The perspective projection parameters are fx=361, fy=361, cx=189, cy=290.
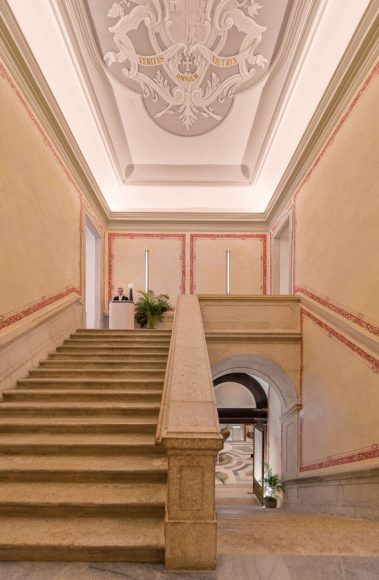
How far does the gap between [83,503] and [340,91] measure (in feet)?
19.0

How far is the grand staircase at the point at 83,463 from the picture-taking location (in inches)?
93.4

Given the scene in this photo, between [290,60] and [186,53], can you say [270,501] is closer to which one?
[290,60]

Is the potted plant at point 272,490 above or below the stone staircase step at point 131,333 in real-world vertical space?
below

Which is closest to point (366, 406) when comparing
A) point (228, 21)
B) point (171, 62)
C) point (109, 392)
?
point (109, 392)

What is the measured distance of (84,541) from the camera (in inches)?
92.7

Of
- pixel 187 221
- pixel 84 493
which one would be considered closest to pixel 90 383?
pixel 84 493

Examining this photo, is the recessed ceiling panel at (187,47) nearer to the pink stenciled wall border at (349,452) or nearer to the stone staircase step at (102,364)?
the pink stenciled wall border at (349,452)

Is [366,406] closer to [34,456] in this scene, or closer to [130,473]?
[130,473]

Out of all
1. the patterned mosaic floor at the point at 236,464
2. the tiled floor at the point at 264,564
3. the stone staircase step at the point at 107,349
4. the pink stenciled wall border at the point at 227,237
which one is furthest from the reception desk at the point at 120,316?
the patterned mosaic floor at the point at 236,464

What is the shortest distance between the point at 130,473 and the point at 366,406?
278cm

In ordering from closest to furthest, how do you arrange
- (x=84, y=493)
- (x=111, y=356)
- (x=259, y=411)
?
(x=84, y=493) < (x=111, y=356) < (x=259, y=411)

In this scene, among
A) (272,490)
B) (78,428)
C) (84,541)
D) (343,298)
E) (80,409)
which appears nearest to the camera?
(84,541)

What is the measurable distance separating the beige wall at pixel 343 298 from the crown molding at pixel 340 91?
220mm

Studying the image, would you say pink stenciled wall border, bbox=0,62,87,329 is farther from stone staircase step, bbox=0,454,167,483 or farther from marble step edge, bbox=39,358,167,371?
stone staircase step, bbox=0,454,167,483
